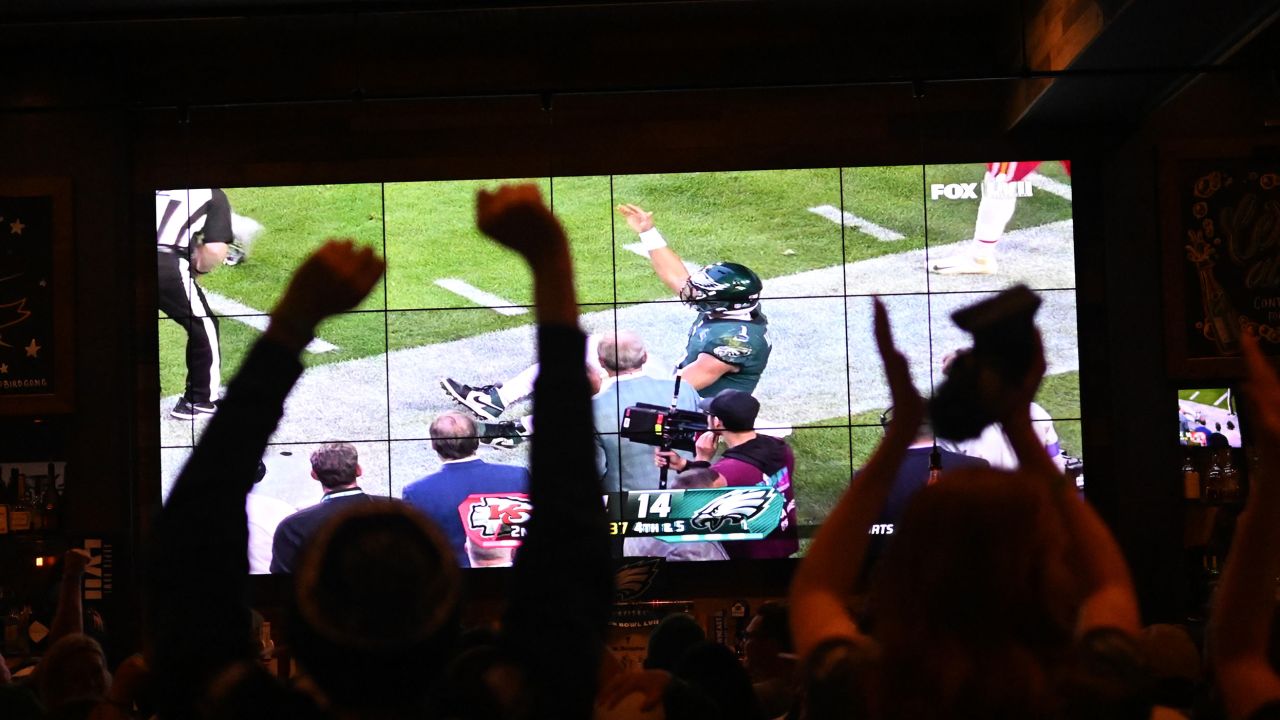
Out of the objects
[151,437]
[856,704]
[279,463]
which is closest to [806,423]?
[279,463]

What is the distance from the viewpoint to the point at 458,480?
7105 millimetres

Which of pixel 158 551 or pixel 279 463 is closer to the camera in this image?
pixel 158 551

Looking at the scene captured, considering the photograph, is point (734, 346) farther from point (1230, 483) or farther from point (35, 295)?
point (35, 295)

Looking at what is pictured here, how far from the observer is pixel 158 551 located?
0.93 metres

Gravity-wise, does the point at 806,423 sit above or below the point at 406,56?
below

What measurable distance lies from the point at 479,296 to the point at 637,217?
105 cm

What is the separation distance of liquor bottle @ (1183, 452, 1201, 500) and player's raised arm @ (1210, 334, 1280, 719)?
20.9ft

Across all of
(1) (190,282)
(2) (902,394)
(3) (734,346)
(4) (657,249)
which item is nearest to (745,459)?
(3) (734,346)

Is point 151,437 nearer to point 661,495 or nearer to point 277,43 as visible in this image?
point 277,43

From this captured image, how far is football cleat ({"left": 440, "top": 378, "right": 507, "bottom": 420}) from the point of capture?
7.20 meters

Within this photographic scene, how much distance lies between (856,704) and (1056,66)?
5.69 metres

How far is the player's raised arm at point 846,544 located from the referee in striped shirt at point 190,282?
6.53 meters

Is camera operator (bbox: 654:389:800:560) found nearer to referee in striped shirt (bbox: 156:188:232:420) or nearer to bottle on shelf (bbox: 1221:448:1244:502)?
bottle on shelf (bbox: 1221:448:1244:502)

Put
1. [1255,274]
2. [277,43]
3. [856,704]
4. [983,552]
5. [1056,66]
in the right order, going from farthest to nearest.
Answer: [277,43] < [1255,274] < [1056,66] < [856,704] < [983,552]
